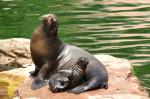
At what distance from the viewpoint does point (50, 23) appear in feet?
24.0

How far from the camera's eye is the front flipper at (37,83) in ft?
23.0

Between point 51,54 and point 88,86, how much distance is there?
0.81m

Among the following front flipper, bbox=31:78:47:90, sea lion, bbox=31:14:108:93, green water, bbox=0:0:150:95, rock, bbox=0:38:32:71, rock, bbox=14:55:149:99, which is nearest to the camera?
rock, bbox=14:55:149:99

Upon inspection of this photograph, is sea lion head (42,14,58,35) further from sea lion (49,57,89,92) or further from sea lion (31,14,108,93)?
sea lion (49,57,89,92)

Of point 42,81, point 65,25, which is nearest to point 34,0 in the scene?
point 65,25

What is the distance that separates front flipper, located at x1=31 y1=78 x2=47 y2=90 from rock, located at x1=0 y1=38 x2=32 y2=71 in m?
3.19

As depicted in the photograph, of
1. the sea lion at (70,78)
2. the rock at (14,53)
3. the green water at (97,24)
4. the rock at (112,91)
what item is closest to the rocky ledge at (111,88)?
the rock at (112,91)

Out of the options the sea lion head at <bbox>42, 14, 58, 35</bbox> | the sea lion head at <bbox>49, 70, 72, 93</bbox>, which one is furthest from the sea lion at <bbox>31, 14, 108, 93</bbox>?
the sea lion head at <bbox>49, 70, 72, 93</bbox>

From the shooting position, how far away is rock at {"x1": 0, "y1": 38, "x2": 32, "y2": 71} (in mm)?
10453

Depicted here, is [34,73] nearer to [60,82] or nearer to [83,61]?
[60,82]

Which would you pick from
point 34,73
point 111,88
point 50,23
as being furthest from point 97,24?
point 111,88

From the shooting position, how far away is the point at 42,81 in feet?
23.6

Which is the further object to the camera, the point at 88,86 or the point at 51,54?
the point at 51,54

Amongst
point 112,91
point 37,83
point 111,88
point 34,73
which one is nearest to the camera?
point 112,91
